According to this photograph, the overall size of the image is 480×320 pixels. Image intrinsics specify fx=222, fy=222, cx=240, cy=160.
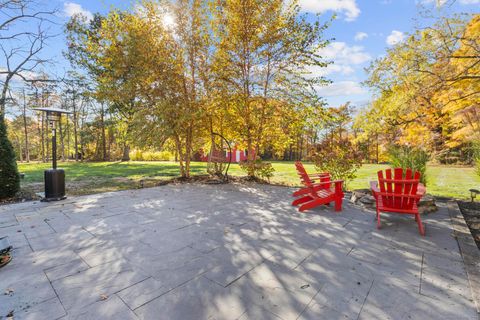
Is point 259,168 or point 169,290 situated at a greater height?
point 259,168

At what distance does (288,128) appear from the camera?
7.56m

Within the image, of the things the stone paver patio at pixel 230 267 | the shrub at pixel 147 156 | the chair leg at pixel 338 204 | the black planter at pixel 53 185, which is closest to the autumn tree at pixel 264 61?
the chair leg at pixel 338 204

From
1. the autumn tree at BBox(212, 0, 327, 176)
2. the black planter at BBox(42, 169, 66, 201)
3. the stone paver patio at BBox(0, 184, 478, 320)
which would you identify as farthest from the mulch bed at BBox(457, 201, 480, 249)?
the black planter at BBox(42, 169, 66, 201)

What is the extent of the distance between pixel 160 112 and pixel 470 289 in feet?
23.4

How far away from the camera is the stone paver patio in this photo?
163 centimetres

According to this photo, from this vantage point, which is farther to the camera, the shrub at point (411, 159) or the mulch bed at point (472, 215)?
the shrub at point (411, 159)

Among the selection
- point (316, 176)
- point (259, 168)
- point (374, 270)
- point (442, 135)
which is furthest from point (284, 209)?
point (442, 135)

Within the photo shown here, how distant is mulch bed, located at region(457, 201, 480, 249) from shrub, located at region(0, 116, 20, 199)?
28.3 ft

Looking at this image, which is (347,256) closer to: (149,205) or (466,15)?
(149,205)

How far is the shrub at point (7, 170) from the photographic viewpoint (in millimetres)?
4984

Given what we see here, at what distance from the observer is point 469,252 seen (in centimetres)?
253

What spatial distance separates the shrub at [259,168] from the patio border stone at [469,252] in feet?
15.7

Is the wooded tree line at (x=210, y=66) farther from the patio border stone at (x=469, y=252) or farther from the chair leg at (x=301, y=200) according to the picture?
the patio border stone at (x=469, y=252)

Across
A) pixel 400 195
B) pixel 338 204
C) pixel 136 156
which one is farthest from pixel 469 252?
pixel 136 156
